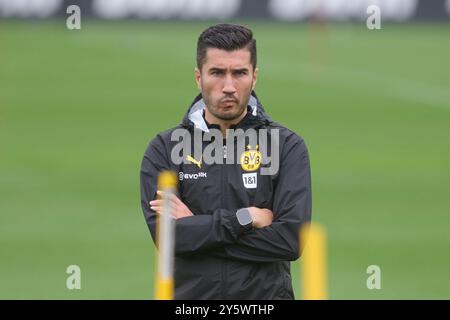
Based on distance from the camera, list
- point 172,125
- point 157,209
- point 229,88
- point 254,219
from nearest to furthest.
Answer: point 229,88, point 254,219, point 157,209, point 172,125

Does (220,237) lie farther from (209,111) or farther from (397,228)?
(397,228)

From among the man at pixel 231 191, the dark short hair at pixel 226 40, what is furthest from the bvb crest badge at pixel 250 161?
the dark short hair at pixel 226 40

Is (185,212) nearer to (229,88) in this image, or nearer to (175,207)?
(175,207)

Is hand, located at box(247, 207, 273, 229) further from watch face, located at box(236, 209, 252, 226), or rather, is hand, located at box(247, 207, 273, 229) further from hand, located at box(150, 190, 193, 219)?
hand, located at box(150, 190, 193, 219)

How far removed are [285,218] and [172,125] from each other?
18.9 meters

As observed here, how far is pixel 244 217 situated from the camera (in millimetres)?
7703

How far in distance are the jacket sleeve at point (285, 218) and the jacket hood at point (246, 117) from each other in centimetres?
23

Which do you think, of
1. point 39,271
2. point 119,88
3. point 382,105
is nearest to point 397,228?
point 39,271

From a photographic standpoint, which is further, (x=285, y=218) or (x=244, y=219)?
(x=285, y=218)

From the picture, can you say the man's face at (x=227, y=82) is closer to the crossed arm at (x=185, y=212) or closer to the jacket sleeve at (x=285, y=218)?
the jacket sleeve at (x=285, y=218)

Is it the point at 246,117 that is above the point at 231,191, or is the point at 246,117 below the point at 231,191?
above

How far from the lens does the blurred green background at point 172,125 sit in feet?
52.8

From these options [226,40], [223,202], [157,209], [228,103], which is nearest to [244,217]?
[223,202]
